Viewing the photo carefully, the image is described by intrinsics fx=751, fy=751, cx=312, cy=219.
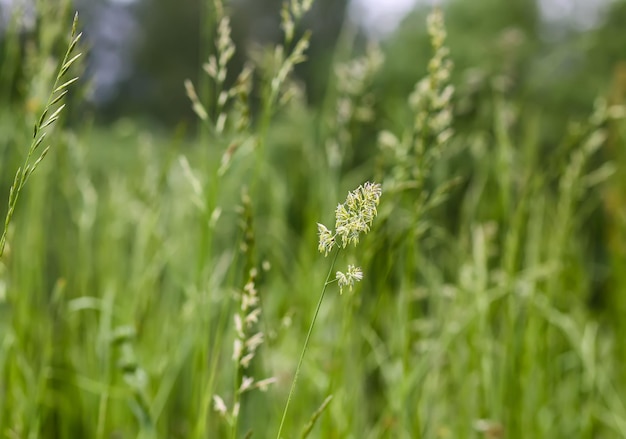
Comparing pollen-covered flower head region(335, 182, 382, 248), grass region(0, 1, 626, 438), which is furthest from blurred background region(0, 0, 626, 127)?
pollen-covered flower head region(335, 182, 382, 248)

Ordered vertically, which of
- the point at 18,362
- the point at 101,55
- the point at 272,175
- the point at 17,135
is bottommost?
the point at 101,55

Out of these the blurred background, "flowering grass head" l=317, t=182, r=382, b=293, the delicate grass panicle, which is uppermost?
the delicate grass panicle

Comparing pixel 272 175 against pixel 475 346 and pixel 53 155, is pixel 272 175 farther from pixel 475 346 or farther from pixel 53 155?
pixel 475 346

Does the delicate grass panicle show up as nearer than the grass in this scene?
Yes

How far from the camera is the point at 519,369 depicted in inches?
54.6

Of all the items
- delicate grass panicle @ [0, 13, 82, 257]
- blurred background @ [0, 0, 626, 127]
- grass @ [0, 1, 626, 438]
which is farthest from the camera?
blurred background @ [0, 0, 626, 127]

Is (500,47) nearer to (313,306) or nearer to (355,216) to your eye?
(313,306)

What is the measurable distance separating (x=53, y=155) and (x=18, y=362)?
1.88 feet

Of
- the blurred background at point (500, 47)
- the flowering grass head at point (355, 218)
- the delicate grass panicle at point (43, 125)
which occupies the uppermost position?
the delicate grass panicle at point (43, 125)

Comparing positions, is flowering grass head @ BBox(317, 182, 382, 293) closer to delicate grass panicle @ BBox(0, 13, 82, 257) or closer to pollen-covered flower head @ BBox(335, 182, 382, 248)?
pollen-covered flower head @ BBox(335, 182, 382, 248)

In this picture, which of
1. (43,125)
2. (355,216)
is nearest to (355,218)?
(355,216)

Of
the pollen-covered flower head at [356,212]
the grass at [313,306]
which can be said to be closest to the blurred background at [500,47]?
the grass at [313,306]

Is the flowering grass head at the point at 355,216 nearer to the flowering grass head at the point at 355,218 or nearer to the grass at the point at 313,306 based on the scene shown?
the flowering grass head at the point at 355,218

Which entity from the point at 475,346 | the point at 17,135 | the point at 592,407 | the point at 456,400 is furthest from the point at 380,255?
the point at 17,135
